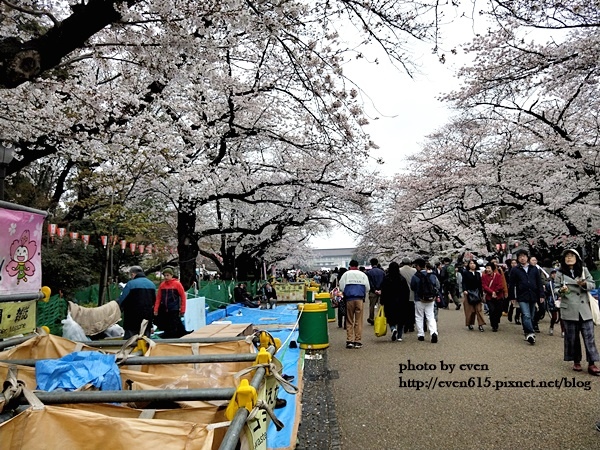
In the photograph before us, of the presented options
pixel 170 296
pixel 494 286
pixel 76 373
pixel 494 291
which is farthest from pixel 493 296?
pixel 76 373

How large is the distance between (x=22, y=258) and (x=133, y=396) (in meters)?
2.36

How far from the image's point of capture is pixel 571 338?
611 cm

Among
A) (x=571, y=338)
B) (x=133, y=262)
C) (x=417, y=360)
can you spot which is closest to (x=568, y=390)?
(x=571, y=338)

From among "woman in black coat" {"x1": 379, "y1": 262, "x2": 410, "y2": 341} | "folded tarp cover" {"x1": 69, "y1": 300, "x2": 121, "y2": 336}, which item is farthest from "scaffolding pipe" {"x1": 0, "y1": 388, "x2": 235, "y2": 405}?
"woman in black coat" {"x1": 379, "y1": 262, "x2": 410, "y2": 341}

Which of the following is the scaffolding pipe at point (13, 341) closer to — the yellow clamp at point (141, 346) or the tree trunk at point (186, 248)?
the yellow clamp at point (141, 346)

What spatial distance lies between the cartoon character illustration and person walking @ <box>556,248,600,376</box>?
254 inches

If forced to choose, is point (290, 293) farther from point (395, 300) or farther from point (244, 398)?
point (244, 398)

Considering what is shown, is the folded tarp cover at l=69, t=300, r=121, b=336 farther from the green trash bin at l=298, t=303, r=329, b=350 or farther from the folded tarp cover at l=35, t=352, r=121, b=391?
the folded tarp cover at l=35, t=352, r=121, b=391

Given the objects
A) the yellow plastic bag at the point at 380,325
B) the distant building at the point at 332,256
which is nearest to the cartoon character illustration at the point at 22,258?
the yellow plastic bag at the point at 380,325

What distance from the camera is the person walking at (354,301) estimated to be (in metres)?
9.11

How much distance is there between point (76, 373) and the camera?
2.92 metres

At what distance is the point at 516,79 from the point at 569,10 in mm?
2834

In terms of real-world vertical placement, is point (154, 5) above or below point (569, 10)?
below

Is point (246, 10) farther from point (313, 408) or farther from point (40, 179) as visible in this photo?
point (40, 179)
